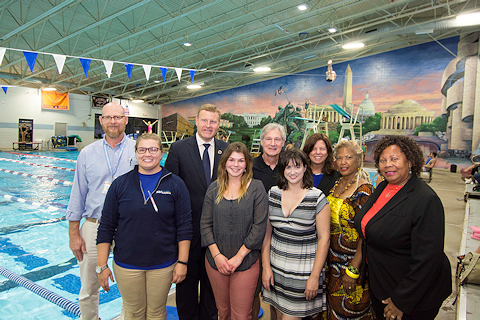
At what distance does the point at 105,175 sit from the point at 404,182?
1948 millimetres

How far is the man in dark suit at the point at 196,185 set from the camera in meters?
2.06

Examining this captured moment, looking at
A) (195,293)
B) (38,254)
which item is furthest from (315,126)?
(195,293)

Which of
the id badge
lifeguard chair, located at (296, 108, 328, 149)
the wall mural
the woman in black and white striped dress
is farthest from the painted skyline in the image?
the id badge

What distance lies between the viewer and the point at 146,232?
168 cm

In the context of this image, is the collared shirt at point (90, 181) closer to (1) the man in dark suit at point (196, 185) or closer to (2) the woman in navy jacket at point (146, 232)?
(2) the woman in navy jacket at point (146, 232)

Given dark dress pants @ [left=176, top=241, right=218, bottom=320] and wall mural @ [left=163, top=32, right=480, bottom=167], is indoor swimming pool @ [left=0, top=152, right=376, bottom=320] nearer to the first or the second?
dark dress pants @ [left=176, top=241, right=218, bottom=320]

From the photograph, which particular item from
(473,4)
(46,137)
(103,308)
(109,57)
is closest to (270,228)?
(103,308)

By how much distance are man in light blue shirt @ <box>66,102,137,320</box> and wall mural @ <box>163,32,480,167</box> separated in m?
10.0

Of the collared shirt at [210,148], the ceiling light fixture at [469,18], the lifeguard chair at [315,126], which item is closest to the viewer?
the collared shirt at [210,148]

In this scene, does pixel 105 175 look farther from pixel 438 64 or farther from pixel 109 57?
pixel 438 64

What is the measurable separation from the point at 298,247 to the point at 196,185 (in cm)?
85

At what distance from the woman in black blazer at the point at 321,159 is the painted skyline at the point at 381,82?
1464cm

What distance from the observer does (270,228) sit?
183 centimetres

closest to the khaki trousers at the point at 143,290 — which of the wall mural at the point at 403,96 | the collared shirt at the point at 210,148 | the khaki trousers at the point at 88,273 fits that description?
the khaki trousers at the point at 88,273
